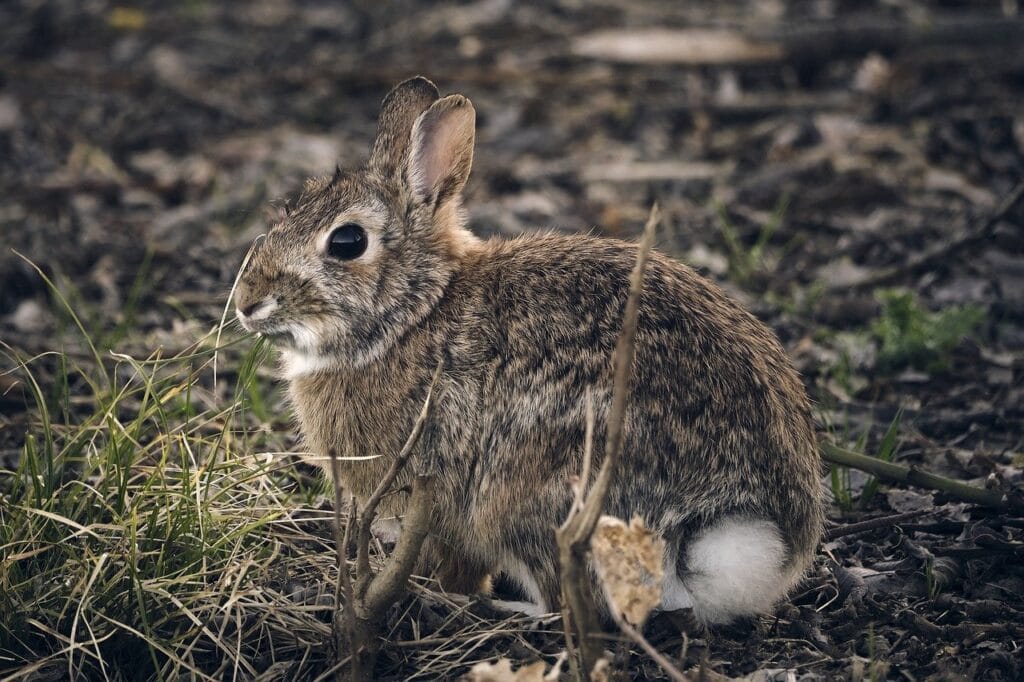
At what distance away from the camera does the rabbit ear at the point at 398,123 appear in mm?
4938

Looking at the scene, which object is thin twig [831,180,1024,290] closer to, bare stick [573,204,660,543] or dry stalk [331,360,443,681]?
dry stalk [331,360,443,681]

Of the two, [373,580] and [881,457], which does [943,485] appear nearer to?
[881,457]

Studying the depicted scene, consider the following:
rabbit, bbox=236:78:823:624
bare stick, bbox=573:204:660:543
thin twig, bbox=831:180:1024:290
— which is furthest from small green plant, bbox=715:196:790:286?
bare stick, bbox=573:204:660:543

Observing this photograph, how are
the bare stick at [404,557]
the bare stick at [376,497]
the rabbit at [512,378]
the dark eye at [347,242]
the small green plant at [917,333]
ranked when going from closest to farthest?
the bare stick at [376,497]
the bare stick at [404,557]
the rabbit at [512,378]
the dark eye at [347,242]
the small green plant at [917,333]

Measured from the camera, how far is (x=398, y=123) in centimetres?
500

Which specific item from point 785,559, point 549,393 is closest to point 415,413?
point 549,393

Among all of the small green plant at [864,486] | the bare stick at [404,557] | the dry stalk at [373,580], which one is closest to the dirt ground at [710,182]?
the small green plant at [864,486]

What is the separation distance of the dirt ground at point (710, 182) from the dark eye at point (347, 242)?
1.17 m

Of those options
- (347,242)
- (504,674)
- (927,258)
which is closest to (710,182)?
(927,258)

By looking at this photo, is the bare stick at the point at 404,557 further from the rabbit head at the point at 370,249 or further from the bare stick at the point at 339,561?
the rabbit head at the point at 370,249

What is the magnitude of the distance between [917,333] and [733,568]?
260cm

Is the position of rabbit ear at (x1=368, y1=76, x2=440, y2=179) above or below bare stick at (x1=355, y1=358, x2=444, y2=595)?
above

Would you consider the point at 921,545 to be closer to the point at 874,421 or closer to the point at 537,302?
the point at 874,421

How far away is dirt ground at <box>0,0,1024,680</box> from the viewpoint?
14.9 feet
